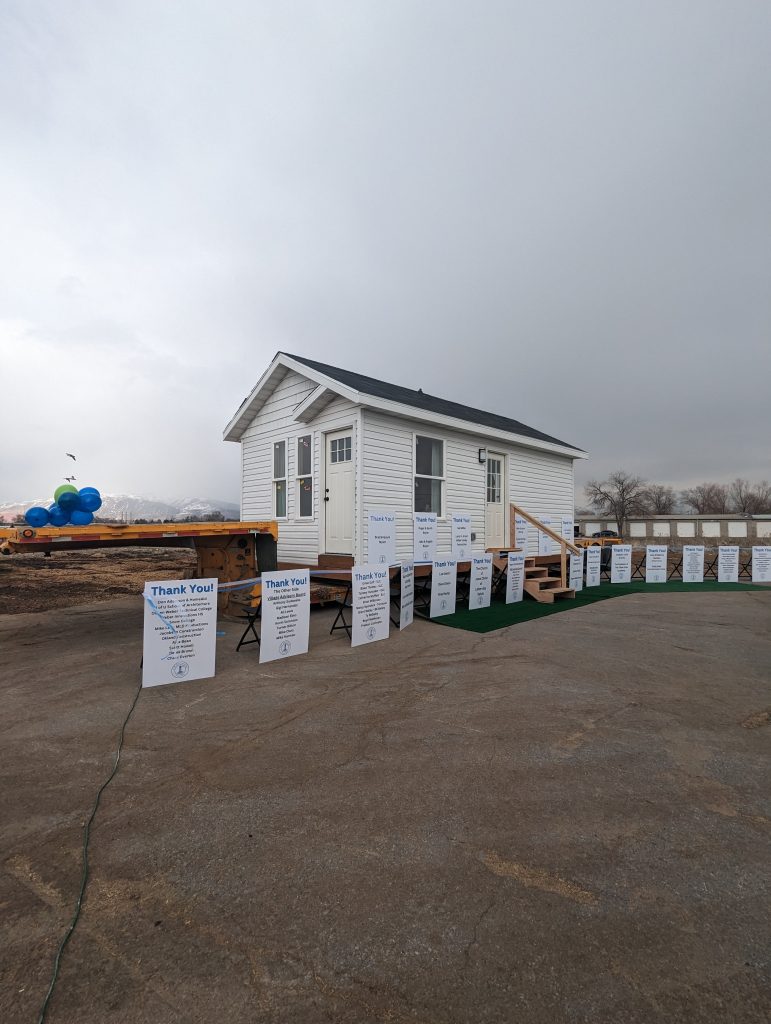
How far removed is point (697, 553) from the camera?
15.6 m

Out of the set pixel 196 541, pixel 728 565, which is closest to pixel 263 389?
pixel 196 541

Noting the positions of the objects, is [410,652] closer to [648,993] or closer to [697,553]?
[648,993]

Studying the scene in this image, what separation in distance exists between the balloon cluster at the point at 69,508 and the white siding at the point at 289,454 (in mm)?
4836

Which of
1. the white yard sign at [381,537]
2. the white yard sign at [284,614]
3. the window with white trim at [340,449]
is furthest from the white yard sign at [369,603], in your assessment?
the window with white trim at [340,449]

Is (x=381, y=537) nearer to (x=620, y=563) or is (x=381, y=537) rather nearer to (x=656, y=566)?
(x=620, y=563)

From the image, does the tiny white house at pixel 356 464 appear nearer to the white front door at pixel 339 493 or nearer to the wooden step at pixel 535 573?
the white front door at pixel 339 493

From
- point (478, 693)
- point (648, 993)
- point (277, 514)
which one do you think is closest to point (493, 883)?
point (648, 993)

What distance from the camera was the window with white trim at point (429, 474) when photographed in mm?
10661

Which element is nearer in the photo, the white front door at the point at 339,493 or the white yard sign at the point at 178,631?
the white yard sign at the point at 178,631

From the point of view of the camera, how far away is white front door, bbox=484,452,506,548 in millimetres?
12188

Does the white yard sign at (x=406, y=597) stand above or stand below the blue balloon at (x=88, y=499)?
below

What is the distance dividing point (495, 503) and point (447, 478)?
6.53 feet

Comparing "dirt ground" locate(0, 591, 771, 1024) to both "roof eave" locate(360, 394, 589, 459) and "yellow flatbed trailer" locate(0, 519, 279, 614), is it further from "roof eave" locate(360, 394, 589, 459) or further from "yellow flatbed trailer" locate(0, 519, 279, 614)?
"roof eave" locate(360, 394, 589, 459)

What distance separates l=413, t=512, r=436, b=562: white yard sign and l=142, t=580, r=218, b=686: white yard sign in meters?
5.01
